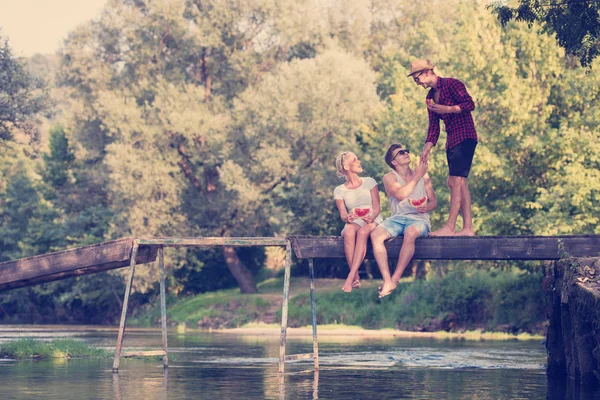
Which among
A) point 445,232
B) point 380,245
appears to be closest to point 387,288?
point 380,245

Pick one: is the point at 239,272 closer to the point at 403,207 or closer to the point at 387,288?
the point at 403,207

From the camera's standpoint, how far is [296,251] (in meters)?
19.7

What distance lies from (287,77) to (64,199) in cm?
1744

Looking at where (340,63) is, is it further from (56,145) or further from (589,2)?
(589,2)

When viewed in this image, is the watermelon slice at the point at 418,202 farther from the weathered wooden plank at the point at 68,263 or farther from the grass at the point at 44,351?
the grass at the point at 44,351

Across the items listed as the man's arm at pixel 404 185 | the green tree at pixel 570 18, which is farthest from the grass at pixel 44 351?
the green tree at pixel 570 18

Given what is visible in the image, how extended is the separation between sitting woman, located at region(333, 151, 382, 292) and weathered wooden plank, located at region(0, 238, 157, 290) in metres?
4.13

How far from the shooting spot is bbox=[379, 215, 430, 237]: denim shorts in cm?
1866

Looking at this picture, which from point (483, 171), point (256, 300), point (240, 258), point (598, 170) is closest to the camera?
point (598, 170)

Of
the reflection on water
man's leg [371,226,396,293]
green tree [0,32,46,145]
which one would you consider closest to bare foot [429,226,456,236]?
man's leg [371,226,396,293]

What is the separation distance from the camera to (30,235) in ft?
217

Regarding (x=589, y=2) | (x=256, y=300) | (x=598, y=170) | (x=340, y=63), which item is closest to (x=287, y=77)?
(x=340, y=63)

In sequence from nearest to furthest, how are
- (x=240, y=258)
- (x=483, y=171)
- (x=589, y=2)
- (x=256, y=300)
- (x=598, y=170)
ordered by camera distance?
(x=589, y=2)
(x=598, y=170)
(x=483, y=171)
(x=256, y=300)
(x=240, y=258)

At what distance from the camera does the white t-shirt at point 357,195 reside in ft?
62.2
